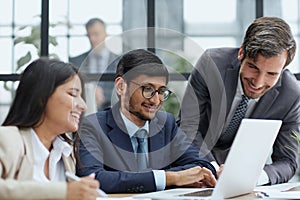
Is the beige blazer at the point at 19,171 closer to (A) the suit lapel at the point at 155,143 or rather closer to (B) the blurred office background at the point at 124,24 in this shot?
(A) the suit lapel at the point at 155,143

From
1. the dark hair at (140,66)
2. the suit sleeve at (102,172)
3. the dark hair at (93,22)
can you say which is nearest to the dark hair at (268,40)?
the dark hair at (140,66)

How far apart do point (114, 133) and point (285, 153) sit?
30.7 inches

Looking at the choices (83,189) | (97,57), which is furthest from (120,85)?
(97,57)

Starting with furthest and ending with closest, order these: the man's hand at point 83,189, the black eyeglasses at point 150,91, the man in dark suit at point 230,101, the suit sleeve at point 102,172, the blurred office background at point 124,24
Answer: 1. the blurred office background at point 124,24
2. the man in dark suit at point 230,101
3. the black eyeglasses at point 150,91
4. the suit sleeve at point 102,172
5. the man's hand at point 83,189

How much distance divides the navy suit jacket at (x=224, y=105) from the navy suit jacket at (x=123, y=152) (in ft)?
0.64

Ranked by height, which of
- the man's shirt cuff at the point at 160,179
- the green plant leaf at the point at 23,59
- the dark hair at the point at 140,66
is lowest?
the man's shirt cuff at the point at 160,179

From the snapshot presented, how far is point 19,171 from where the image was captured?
1679 mm

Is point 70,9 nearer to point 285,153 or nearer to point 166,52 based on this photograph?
point 166,52

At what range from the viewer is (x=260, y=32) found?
8.43ft

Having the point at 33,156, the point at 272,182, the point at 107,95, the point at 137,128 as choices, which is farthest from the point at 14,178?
the point at 107,95

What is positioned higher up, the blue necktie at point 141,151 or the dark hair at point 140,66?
the dark hair at point 140,66

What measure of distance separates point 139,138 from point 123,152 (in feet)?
0.30

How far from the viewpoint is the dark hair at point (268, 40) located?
8.17ft

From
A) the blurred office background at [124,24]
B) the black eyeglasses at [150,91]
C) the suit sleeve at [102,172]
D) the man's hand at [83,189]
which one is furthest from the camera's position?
the blurred office background at [124,24]
